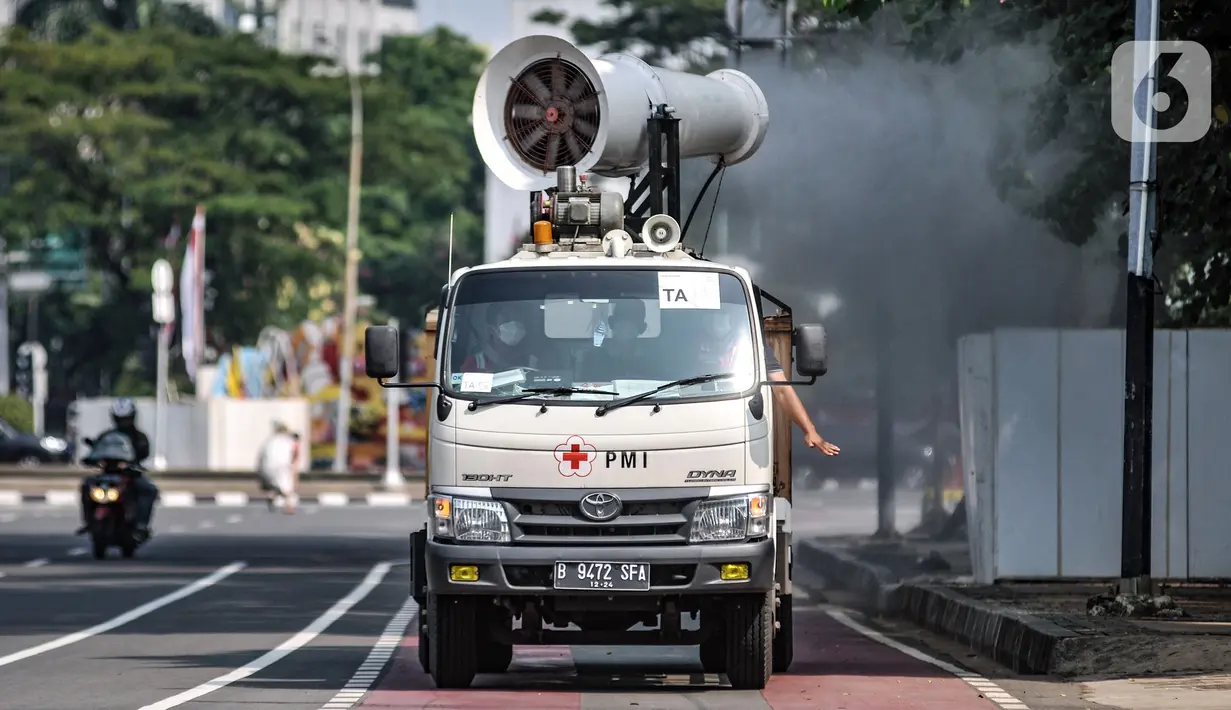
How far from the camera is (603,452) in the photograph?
449 inches

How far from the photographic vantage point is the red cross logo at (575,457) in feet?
37.4

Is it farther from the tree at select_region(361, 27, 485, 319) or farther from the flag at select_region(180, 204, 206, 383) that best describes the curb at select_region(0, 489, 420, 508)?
the tree at select_region(361, 27, 485, 319)

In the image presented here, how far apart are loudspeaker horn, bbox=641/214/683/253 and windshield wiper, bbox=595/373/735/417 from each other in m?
0.92

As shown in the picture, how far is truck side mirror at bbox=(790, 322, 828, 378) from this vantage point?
11.7 m

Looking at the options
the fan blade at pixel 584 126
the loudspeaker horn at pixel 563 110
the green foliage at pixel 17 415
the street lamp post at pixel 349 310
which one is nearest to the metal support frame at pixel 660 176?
the loudspeaker horn at pixel 563 110

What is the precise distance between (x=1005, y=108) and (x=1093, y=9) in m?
5.16

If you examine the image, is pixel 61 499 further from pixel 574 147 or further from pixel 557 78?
pixel 574 147

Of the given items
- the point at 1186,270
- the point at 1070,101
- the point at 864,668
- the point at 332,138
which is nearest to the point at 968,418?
the point at 1070,101

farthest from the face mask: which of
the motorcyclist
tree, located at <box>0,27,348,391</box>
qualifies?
tree, located at <box>0,27,348,391</box>

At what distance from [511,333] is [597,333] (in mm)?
444

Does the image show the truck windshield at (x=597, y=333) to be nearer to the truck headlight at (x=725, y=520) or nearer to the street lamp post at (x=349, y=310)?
the truck headlight at (x=725, y=520)

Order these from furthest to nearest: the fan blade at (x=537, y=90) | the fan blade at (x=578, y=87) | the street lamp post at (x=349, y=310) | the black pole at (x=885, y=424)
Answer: the street lamp post at (x=349, y=310)
the black pole at (x=885, y=424)
the fan blade at (x=537, y=90)
the fan blade at (x=578, y=87)

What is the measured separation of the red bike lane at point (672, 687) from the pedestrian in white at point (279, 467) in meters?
24.6

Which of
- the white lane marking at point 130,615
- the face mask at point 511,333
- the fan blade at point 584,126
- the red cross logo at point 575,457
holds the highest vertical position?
the fan blade at point 584,126
